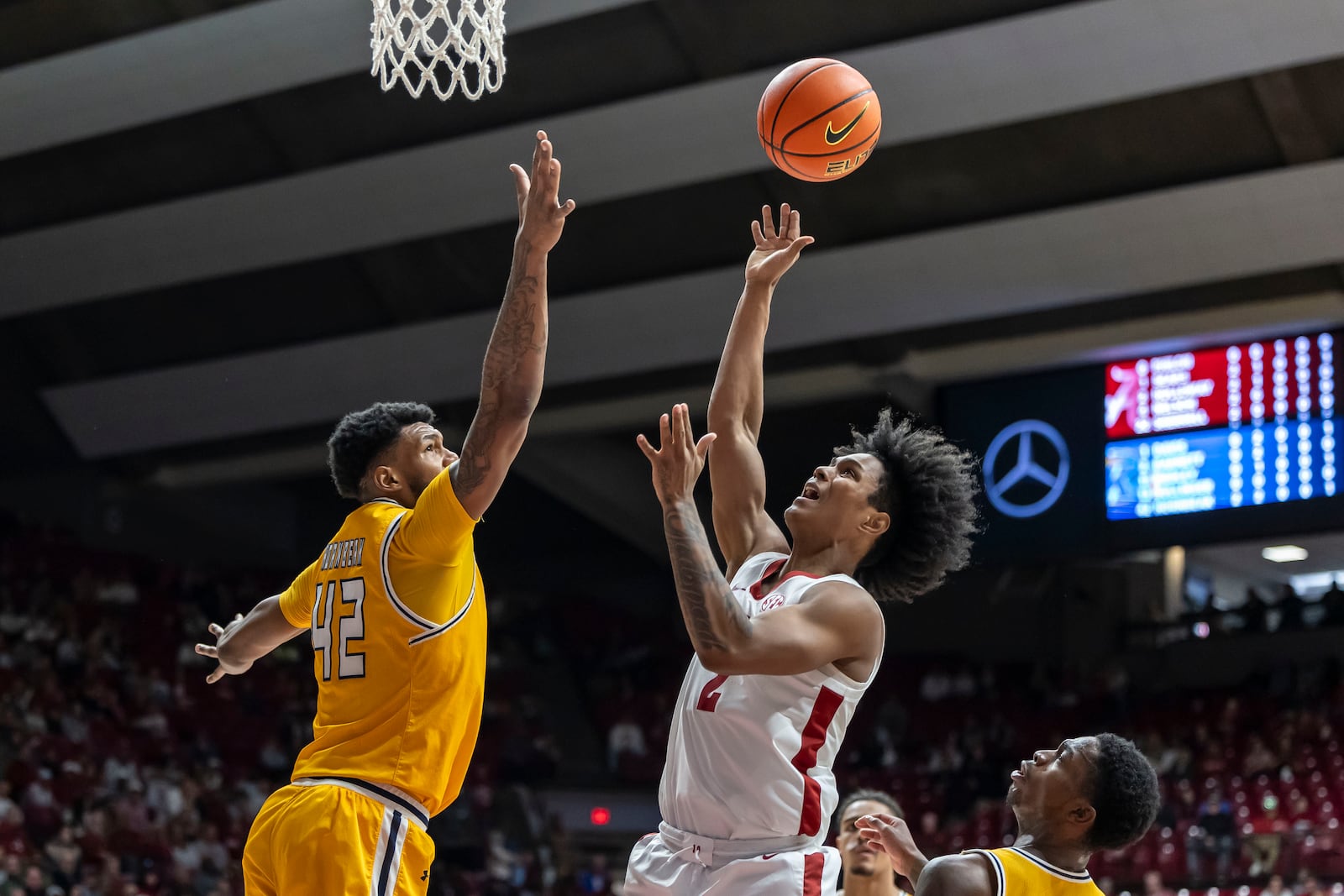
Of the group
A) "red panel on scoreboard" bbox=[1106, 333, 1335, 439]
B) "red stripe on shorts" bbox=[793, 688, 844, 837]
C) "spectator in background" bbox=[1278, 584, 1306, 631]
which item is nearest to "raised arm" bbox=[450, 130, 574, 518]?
"red stripe on shorts" bbox=[793, 688, 844, 837]

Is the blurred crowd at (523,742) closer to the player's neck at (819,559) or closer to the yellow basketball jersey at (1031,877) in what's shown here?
the yellow basketball jersey at (1031,877)

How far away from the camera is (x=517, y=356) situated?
11.6 feet

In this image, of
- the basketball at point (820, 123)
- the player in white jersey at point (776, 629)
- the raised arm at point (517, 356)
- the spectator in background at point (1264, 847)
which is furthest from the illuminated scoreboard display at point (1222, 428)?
the raised arm at point (517, 356)

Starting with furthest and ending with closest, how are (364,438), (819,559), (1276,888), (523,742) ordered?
1. (523,742)
2. (1276,888)
3. (364,438)
4. (819,559)

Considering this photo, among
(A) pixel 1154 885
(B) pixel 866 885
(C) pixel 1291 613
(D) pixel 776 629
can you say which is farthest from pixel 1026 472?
(D) pixel 776 629

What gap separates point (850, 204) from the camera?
43.9 ft

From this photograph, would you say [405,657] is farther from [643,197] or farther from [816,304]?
[643,197]

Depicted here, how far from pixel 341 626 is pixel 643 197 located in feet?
34.7

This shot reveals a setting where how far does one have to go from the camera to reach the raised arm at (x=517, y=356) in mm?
3473

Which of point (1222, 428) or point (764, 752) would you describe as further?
point (1222, 428)

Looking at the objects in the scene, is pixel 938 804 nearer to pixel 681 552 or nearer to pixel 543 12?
pixel 543 12

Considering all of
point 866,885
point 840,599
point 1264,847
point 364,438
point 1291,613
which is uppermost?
point 1291,613

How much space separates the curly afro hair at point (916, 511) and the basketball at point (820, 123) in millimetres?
A: 1621

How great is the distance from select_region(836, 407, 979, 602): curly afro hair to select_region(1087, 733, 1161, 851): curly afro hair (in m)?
0.53
